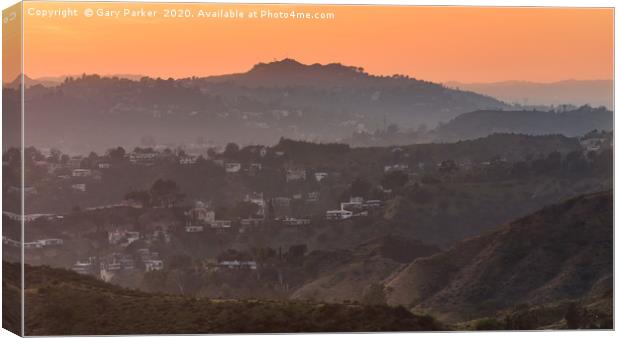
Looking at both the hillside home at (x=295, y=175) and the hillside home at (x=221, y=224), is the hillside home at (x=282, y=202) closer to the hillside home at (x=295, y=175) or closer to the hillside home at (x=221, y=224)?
the hillside home at (x=295, y=175)

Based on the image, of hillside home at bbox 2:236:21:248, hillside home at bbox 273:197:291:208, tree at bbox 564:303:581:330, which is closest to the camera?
hillside home at bbox 2:236:21:248

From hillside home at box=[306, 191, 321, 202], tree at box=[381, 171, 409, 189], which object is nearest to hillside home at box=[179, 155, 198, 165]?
hillside home at box=[306, 191, 321, 202]

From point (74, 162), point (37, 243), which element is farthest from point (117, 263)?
point (74, 162)

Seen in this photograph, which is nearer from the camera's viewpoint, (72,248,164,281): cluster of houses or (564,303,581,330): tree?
(72,248,164,281): cluster of houses

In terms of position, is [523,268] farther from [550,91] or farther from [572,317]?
[550,91]

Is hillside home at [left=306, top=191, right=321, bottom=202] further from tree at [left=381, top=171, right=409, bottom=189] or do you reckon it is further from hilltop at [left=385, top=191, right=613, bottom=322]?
hilltop at [left=385, top=191, right=613, bottom=322]

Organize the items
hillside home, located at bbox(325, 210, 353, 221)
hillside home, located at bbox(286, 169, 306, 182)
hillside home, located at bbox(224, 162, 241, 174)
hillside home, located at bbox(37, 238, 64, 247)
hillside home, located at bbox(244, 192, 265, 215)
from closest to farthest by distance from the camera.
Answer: hillside home, located at bbox(37, 238, 64, 247), hillside home, located at bbox(244, 192, 265, 215), hillside home, located at bbox(224, 162, 241, 174), hillside home, located at bbox(325, 210, 353, 221), hillside home, located at bbox(286, 169, 306, 182)

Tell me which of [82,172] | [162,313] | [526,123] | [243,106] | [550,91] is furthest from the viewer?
[526,123]
